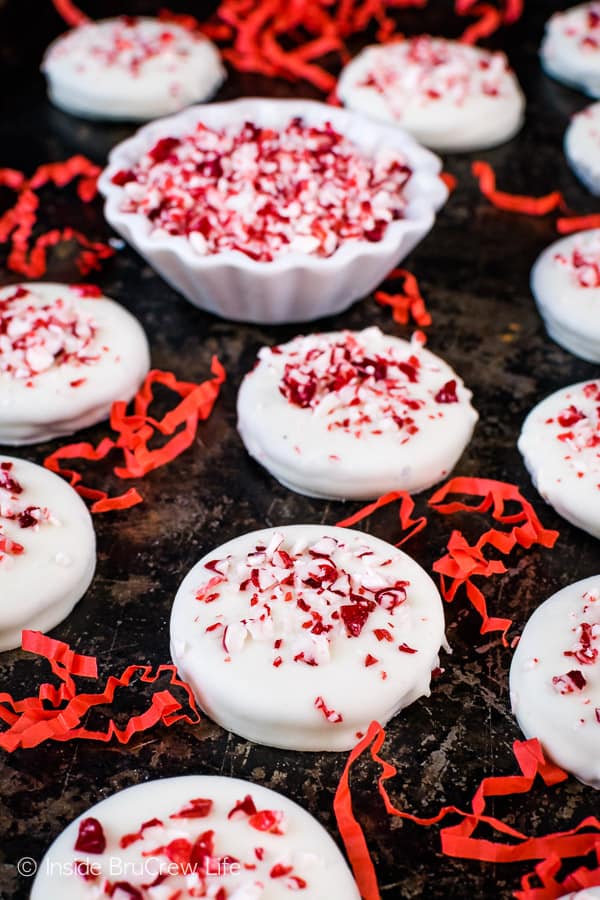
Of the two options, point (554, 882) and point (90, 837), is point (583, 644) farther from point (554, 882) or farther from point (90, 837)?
point (90, 837)

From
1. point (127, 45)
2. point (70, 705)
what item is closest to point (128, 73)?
point (127, 45)

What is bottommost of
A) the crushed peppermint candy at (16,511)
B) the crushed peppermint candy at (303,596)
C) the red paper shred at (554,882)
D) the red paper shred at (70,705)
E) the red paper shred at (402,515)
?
the red paper shred at (70,705)

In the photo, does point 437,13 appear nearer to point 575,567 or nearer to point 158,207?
point 158,207

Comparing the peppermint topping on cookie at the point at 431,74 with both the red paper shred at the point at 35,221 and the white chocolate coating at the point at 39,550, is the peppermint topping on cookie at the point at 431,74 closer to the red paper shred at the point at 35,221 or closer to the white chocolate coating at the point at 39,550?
the red paper shred at the point at 35,221

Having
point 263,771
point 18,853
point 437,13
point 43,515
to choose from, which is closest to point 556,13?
point 437,13

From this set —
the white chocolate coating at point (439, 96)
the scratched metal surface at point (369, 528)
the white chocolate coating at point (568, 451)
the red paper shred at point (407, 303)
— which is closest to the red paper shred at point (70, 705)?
the scratched metal surface at point (369, 528)

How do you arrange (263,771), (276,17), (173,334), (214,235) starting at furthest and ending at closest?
1. (276,17)
2. (173,334)
3. (214,235)
4. (263,771)
